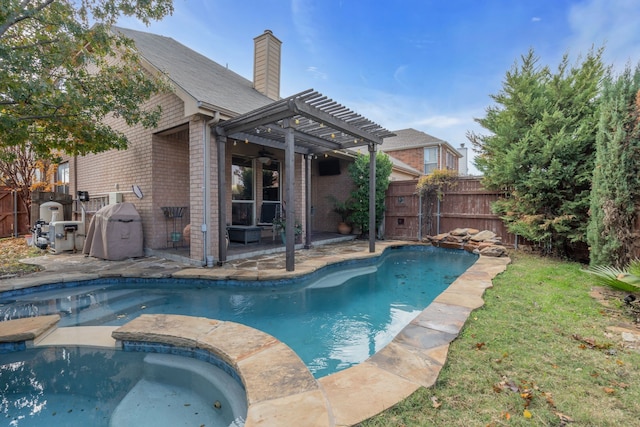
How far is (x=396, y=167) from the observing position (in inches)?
538

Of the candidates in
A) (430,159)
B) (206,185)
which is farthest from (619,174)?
(430,159)

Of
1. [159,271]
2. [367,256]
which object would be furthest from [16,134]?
[367,256]

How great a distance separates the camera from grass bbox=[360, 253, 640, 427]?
5.14ft

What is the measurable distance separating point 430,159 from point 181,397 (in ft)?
56.4

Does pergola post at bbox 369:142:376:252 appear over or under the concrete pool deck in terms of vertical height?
over

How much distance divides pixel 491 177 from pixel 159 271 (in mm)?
8525

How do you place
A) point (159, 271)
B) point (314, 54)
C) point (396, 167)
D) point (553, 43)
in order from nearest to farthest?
point (159, 271) < point (553, 43) < point (314, 54) < point (396, 167)

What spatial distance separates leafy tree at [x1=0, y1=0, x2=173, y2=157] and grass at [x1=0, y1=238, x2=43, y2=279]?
238cm

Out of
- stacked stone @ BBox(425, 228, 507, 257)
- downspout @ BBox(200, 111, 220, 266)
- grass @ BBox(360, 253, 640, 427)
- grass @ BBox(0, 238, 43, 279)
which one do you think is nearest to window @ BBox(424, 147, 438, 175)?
stacked stone @ BBox(425, 228, 507, 257)

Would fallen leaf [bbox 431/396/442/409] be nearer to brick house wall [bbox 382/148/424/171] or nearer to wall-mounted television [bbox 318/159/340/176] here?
wall-mounted television [bbox 318/159/340/176]

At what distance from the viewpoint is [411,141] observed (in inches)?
699

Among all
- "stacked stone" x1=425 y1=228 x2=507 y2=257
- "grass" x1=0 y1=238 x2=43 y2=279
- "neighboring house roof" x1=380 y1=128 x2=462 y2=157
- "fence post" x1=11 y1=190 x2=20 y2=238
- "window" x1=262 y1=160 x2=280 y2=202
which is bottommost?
"grass" x1=0 y1=238 x2=43 y2=279

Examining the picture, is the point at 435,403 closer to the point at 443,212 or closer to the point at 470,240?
the point at 470,240

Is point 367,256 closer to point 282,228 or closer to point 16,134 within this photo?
point 282,228
